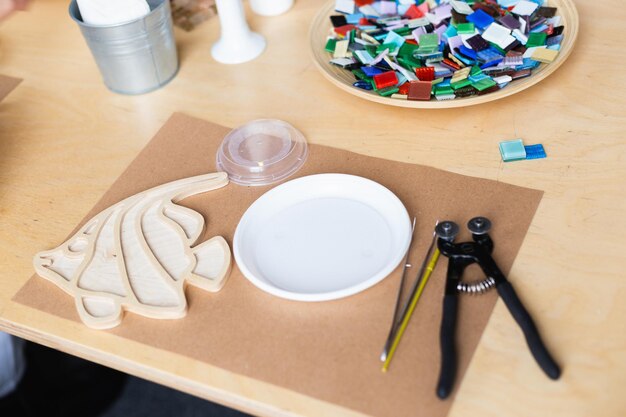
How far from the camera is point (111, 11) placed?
0.91 meters

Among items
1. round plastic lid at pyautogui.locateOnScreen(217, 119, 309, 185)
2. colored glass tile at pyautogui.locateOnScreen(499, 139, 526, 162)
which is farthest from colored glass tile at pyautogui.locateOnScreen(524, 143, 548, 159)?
round plastic lid at pyautogui.locateOnScreen(217, 119, 309, 185)

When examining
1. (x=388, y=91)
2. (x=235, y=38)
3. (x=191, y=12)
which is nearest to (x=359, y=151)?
(x=388, y=91)

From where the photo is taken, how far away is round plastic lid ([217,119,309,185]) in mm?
840

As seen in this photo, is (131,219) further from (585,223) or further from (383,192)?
(585,223)

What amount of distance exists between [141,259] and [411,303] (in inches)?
11.9

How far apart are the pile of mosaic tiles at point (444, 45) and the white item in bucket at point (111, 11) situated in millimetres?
267

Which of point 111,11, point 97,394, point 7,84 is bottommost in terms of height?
point 97,394

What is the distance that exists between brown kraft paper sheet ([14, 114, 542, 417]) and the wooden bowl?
0.30ft

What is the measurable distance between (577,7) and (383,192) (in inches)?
19.8

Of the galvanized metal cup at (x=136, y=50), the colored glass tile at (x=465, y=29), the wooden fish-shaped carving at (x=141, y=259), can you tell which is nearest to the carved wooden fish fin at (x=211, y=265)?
the wooden fish-shaped carving at (x=141, y=259)

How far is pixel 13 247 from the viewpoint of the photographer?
80 centimetres

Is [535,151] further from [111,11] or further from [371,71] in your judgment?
Result: [111,11]

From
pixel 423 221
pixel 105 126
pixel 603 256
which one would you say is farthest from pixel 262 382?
pixel 105 126

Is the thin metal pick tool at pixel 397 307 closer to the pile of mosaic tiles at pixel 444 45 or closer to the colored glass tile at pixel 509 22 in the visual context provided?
the pile of mosaic tiles at pixel 444 45
